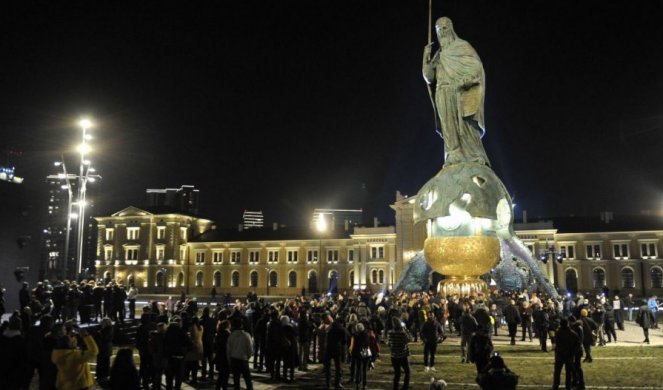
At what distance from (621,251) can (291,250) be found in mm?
44153

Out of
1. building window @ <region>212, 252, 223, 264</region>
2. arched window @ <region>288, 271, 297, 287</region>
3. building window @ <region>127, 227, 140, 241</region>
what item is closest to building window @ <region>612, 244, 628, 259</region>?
arched window @ <region>288, 271, 297, 287</region>

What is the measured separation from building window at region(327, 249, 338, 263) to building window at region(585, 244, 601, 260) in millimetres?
33366

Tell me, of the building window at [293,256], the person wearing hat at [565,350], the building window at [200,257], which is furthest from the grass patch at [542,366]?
the building window at [200,257]

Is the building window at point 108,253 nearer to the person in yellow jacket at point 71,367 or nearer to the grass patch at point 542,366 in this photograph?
the grass patch at point 542,366

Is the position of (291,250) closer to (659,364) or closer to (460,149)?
(460,149)

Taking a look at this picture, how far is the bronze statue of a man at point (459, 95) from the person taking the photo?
33531 millimetres

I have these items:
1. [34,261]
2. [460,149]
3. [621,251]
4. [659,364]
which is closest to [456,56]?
[460,149]

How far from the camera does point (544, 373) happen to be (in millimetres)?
14453

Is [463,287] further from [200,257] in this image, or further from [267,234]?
[200,257]

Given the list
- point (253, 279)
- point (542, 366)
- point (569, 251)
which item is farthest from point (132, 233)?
point (542, 366)

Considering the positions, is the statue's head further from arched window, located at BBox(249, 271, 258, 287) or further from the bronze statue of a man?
arched window, located at BBox(249, 271, 258, 287)

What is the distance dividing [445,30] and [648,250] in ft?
170

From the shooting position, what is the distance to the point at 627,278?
71438 millimetres

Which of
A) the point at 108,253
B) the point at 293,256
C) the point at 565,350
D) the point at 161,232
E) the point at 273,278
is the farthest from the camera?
the point at 108,253
